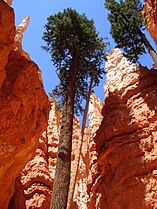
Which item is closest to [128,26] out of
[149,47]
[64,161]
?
[149,47]

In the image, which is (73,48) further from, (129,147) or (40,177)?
(40,177)

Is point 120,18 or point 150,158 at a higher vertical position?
point 120,18

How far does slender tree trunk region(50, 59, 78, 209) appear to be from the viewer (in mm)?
9781

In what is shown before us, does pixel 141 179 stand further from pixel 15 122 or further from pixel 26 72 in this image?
pixel 26 72

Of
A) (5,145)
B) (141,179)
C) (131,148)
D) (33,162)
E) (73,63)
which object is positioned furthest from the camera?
(33,162)

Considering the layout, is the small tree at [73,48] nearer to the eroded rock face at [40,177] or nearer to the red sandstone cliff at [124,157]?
the red sandstone cliff at [124,157]

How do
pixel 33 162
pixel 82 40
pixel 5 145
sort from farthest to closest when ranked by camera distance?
pixel 33 162 → pixel 82 40 → pixel 5 145

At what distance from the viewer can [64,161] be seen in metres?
10.7

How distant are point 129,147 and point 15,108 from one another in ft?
18.0

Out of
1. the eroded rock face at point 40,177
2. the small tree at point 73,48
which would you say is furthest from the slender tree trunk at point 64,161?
the eroded rock face at point 40,177

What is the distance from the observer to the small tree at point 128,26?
694 inches

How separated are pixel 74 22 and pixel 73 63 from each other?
8.67ft

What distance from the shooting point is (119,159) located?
45.2 feet

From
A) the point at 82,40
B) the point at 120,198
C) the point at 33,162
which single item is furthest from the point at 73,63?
the point at 33,162
